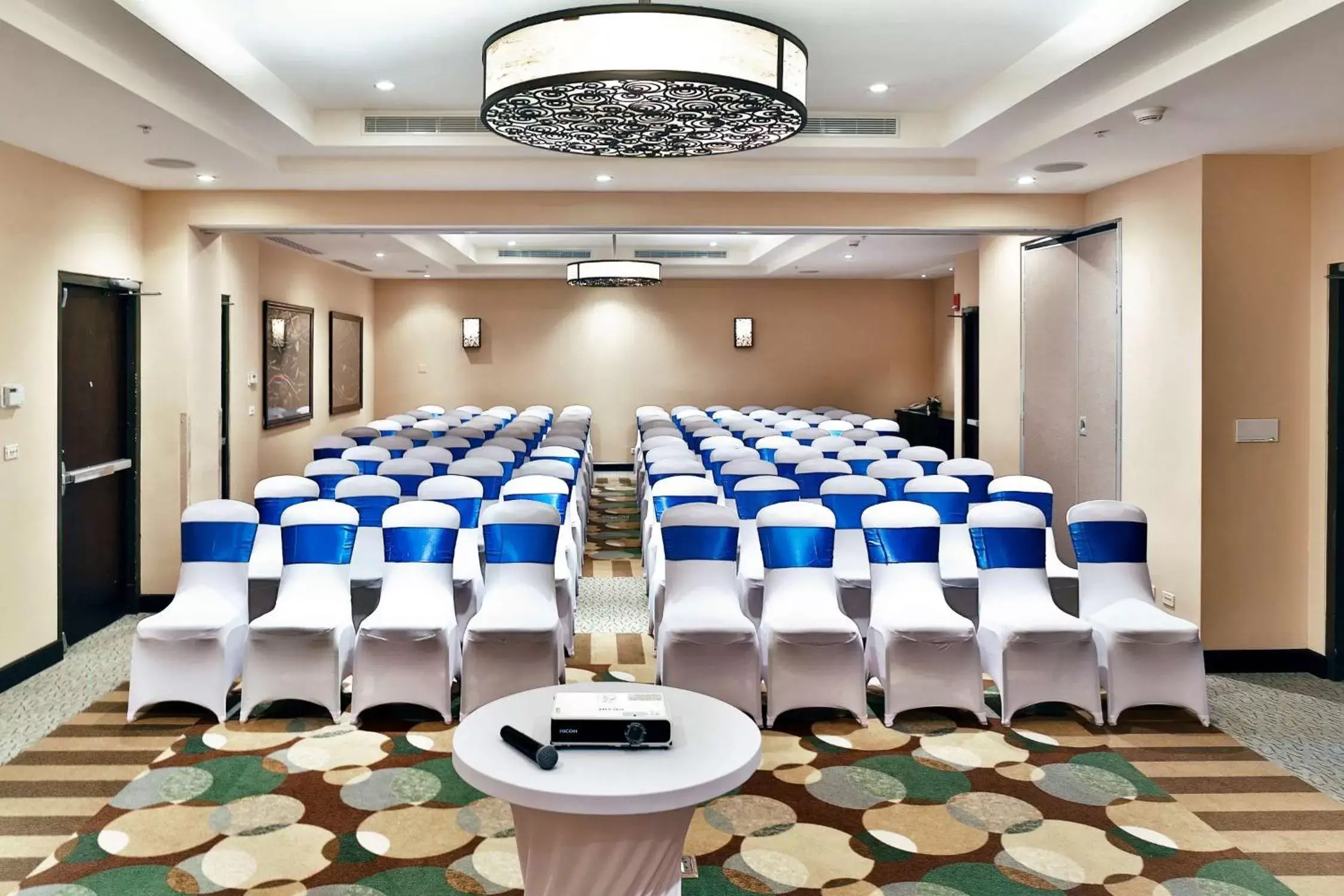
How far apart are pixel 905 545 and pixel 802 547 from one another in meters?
0.55

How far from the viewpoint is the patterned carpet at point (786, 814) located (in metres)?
3.66

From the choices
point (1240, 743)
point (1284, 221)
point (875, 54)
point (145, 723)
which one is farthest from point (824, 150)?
point (145, 723)

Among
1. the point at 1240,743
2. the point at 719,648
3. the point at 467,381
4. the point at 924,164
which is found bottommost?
the point at 1240,743

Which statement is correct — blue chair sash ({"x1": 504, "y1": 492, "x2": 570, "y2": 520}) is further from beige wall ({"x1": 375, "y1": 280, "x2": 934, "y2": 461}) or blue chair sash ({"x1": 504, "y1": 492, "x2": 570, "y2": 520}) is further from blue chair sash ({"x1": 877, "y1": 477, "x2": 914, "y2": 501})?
beige wall ({"x1": 375, "y1": 280, "x2": 934, "y2": 461})

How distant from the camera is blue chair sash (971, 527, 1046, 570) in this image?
5688mm

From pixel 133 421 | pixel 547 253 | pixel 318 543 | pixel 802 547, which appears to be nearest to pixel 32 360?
pixel 133 421

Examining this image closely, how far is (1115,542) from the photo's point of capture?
18.9ft

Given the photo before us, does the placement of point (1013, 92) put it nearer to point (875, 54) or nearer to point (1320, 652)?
point (875, 54)

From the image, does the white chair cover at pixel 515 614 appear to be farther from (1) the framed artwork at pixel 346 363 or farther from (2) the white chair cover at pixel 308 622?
(1) the framed artwork at pixel 346 363

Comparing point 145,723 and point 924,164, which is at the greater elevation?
point 924,164

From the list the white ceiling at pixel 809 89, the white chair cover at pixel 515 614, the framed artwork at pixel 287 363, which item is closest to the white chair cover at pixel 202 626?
the white chair cover at pixel 515 614

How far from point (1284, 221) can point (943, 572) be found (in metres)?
2.97

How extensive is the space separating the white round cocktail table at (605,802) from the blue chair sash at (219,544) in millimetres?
2994

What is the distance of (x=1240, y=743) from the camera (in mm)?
5133
